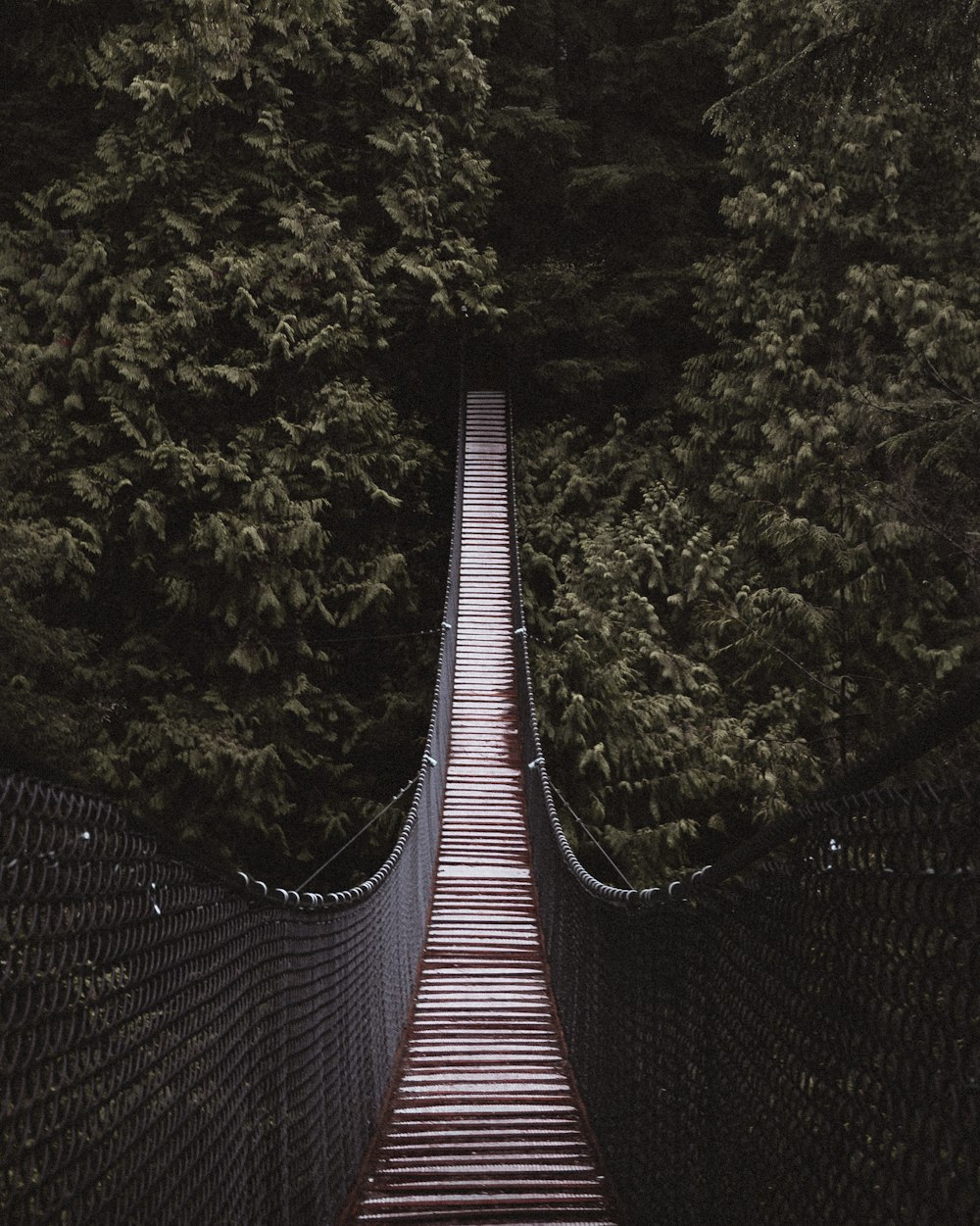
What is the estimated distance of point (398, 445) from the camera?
42.1 ft

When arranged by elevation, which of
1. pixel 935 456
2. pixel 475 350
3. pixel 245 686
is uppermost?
pixel 475 350

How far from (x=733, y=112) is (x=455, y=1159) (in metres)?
5.31

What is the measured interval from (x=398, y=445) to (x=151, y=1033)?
11489mm

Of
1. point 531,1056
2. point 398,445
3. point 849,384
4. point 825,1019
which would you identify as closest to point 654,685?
point 849,384

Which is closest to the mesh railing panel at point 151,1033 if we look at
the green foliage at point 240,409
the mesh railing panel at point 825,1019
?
the mesh railing panel at point 825,1019

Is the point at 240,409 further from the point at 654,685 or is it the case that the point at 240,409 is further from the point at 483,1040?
the point at 483,1040

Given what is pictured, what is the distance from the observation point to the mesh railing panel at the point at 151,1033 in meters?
1.24

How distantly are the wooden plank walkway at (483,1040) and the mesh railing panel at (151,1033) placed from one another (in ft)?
1.88

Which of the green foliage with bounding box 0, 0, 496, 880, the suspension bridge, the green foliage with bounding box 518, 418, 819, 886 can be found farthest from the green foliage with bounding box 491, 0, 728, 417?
the suspension bridge

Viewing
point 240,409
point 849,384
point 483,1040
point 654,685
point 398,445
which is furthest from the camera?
point 398,445

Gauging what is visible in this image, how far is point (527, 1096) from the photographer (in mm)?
4605

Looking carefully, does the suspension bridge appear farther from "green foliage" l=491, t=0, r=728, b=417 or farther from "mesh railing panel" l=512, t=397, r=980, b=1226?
"green foliage" l=491, t=0, r=728, b=417

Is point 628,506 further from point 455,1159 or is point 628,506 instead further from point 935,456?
point 455,1159

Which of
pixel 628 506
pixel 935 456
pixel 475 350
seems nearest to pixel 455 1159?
pixel 935 456
